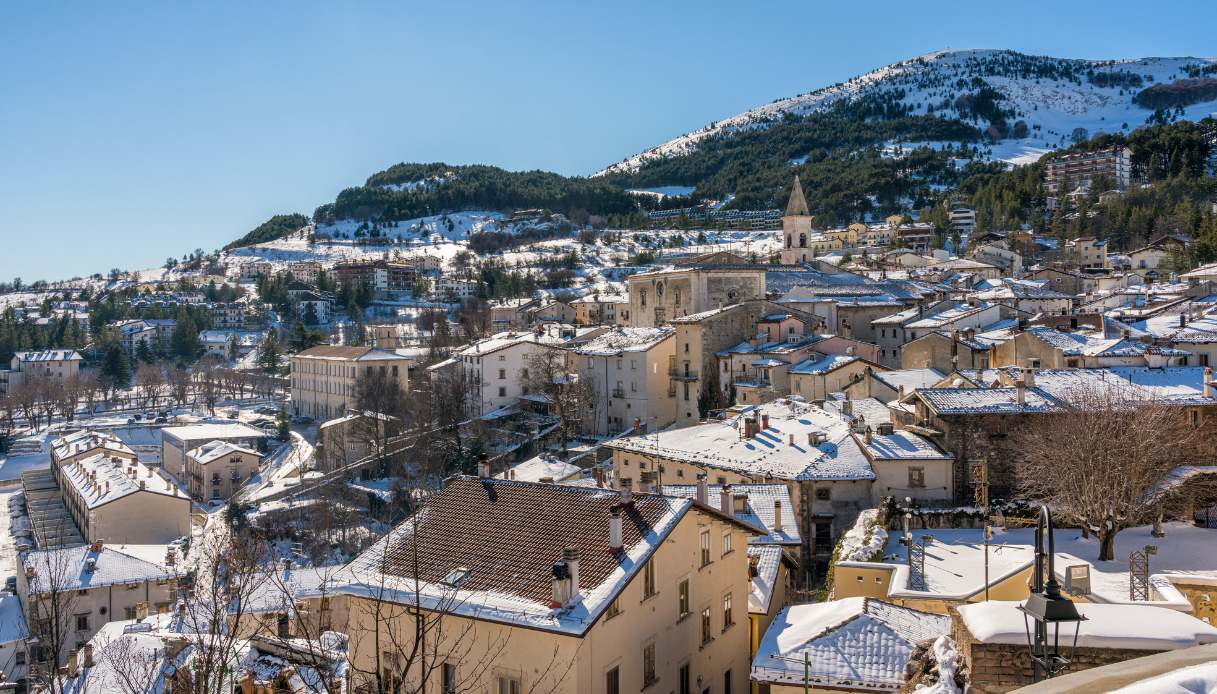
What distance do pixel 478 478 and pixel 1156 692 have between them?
12637mm

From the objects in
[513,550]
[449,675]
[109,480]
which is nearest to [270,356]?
[109,480]

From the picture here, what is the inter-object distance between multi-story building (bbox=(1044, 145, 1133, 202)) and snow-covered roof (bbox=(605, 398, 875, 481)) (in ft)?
366

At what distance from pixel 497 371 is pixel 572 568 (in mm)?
47856

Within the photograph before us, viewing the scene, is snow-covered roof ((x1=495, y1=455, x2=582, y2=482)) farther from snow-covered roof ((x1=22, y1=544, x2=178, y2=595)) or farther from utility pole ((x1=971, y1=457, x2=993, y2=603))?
utility pole ((x1=971, y1=457, x2=993, y2=603))

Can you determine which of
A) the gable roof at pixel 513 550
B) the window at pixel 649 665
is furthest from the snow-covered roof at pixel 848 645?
the gable roof at pixel 513 550

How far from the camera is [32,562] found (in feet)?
112

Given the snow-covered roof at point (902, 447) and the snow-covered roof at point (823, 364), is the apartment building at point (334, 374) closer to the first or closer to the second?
the snow-covered roof at point (823, 364)

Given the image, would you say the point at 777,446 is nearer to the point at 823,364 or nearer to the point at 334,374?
the point at 823,364

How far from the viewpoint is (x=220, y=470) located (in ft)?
200

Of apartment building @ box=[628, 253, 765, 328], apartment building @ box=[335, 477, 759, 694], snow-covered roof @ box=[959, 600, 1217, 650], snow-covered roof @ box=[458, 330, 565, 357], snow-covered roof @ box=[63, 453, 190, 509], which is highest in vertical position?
apartment building @ box=[628, 253, 765, 328]

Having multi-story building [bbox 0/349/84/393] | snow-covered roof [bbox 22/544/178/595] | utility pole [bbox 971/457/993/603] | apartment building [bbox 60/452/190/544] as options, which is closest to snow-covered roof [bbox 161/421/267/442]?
apartment building [bbox 60/452/190/544]

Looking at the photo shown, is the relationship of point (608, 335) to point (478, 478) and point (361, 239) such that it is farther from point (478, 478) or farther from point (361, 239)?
point (361, 239)

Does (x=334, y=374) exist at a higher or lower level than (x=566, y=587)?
lower

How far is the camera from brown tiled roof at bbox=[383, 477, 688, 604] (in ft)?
42.6
